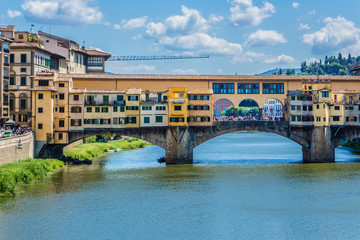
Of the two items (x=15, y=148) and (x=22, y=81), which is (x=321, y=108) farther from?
(x=22, y=81)

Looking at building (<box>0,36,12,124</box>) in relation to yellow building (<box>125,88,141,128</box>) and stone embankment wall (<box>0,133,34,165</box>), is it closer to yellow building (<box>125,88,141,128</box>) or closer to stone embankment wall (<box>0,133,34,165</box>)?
stone embankment wall (<box>0,133,34,165</box>)

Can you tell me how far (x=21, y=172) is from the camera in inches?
2178

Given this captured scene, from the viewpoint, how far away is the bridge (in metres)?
73.2

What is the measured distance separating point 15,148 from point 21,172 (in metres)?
6.67

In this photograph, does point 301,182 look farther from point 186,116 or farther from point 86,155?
point 86,155

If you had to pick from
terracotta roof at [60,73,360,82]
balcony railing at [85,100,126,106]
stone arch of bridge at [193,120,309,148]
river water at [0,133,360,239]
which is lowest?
river water at [0,133,360,239]

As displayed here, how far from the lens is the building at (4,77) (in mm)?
71506

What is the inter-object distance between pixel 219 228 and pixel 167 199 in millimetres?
10369

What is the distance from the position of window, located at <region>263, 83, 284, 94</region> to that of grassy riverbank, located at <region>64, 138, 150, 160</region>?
90.9 feet

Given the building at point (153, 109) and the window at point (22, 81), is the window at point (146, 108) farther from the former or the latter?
the window at point (22, 81)

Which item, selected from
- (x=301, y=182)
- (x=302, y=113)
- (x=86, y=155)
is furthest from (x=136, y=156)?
(x=301, y=182)

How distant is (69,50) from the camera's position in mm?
91125

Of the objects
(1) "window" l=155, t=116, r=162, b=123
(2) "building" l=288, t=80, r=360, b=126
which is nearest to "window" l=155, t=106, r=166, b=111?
(1) "window" l=155, t=116, r=162, b=123

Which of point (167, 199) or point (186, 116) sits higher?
point (186, 116)
